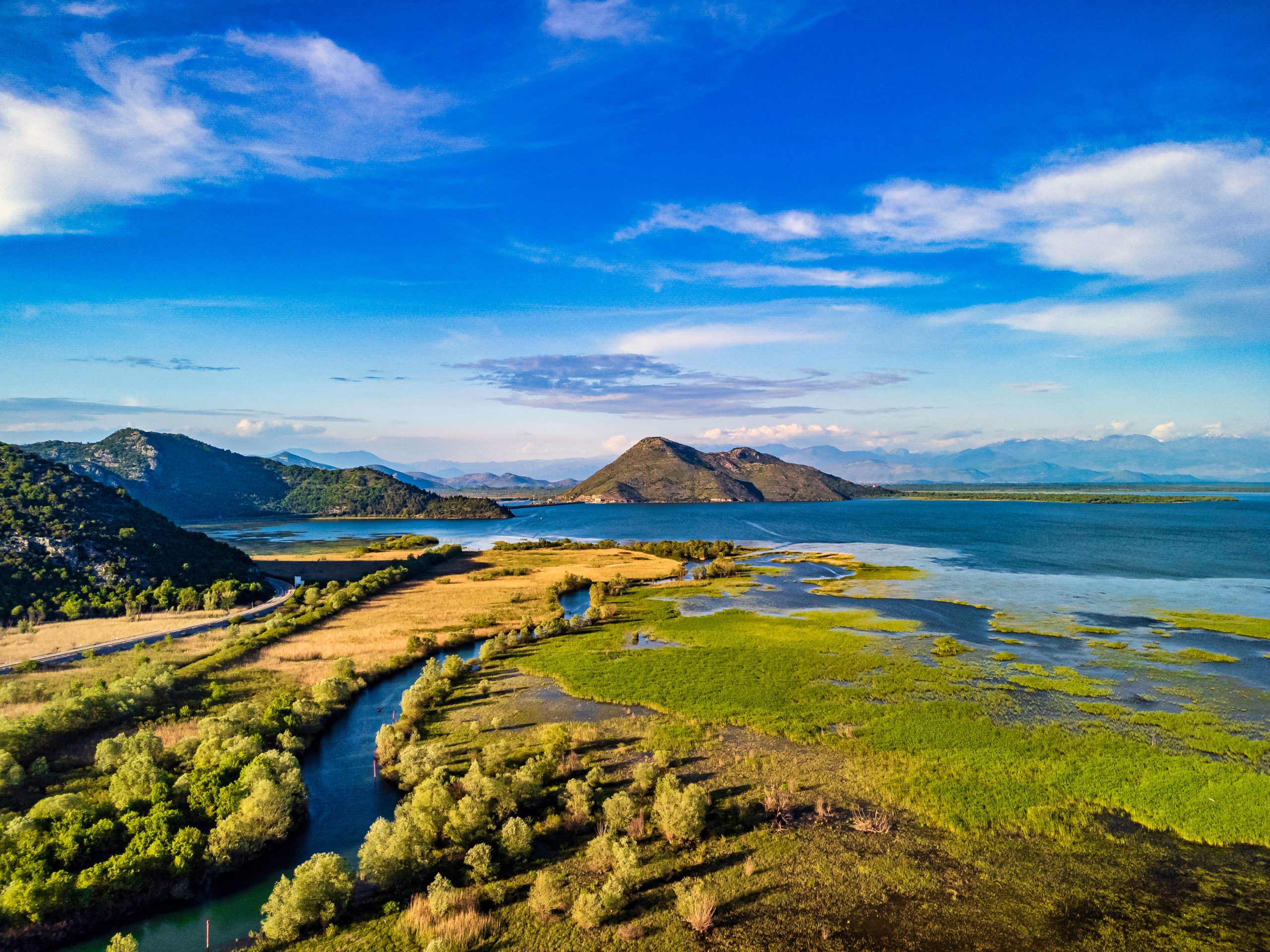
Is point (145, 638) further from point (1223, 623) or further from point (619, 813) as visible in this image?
point (1223, 623)

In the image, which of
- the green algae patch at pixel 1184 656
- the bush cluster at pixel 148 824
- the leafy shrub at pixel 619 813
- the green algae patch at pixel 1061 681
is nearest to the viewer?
the bush cluster at pixel 148 824

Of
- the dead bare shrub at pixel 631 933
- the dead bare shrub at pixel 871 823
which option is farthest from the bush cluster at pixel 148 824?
the dead bare shrub at pixel 871 823

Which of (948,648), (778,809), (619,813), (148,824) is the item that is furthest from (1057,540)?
(148,824)

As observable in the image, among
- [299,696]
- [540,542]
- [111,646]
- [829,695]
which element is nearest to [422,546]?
[540,542]

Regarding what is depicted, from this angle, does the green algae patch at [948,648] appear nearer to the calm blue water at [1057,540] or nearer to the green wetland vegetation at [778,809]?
the green wetland vegetation at [778,809]

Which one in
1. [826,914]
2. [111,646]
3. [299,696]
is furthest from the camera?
[111,646]

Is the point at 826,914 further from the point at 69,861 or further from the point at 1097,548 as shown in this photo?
the point at 1097,548

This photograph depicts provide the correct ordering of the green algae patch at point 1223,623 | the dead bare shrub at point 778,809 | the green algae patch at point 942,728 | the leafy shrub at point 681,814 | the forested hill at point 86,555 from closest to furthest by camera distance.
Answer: the leafy shrub at point 681,814 < the dead bare shrub at point 778,809 < the green algae patch at point 942,728 < the green algae patch at point 1223,623 < the forested hill at point 86,555
